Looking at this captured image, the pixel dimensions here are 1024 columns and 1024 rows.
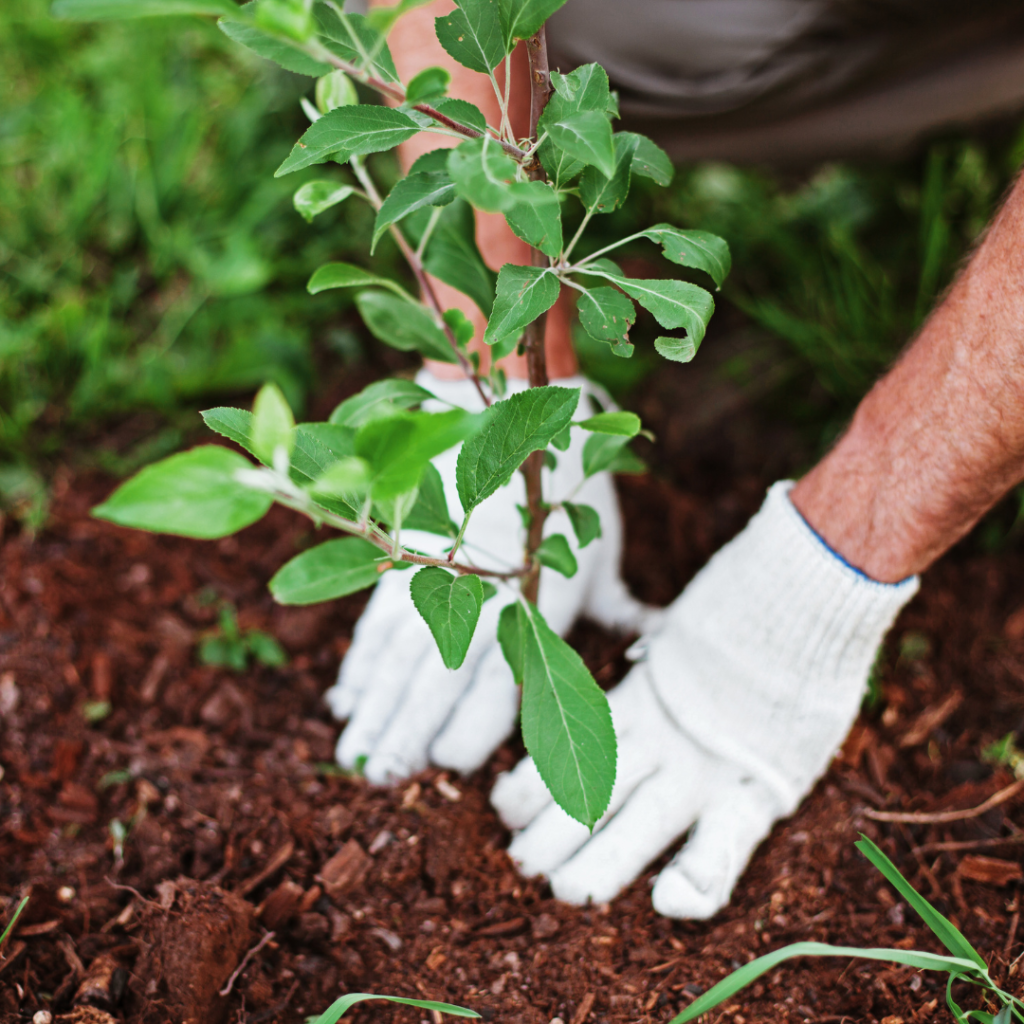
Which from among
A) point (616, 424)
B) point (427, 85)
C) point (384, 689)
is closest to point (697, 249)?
point (616, 424)

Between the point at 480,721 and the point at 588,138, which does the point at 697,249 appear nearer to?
the point at 588,138

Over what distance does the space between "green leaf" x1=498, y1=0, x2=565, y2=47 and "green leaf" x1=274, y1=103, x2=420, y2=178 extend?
0.11 metres

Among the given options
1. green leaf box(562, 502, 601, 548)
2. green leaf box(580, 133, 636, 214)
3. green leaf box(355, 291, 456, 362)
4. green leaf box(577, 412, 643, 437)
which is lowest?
green leaf box(562, 502, 601, 548)

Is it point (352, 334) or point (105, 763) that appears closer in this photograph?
point (105, 763)

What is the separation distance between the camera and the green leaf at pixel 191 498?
1.79 feet

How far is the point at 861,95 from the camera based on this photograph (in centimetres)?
186

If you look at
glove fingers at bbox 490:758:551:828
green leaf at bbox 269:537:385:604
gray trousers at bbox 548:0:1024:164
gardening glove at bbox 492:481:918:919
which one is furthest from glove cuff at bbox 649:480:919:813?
gray trousers at bbox 548:0:1024:164

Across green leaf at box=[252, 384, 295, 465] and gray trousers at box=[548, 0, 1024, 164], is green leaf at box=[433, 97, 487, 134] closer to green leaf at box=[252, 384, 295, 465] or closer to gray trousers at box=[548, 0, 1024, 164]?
green leaf at box=[252, 384, 295, 465]

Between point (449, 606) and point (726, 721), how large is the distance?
66cm

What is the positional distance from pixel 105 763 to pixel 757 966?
1004 millimetres

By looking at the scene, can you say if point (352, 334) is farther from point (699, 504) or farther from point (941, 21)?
point (941, 21)

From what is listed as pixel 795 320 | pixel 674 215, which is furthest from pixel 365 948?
pixel 674 215

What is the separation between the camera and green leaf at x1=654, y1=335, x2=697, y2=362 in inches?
30.0

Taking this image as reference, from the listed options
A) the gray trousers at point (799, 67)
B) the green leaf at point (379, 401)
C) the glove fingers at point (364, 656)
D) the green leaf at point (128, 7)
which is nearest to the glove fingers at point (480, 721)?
the glove fingers at point (364, 656)
